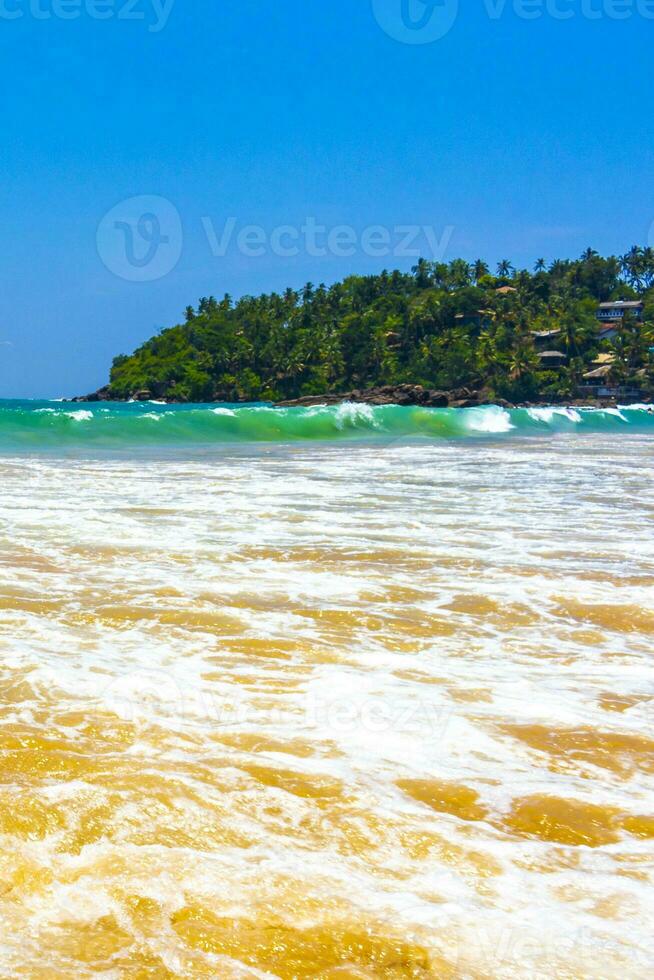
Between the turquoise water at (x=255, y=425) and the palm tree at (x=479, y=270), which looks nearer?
the turquoise water at (x=255, y=425)

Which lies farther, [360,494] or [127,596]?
[360,494]

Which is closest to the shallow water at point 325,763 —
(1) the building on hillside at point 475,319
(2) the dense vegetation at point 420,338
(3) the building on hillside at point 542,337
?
(2) the dense vegetation at point 420,338

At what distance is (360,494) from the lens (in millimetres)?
12812

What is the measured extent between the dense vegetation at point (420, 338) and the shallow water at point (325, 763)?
87408 mm

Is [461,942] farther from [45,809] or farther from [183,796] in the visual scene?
[45,809]

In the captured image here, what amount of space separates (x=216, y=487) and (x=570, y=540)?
7.18m

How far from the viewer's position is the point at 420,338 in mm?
100688

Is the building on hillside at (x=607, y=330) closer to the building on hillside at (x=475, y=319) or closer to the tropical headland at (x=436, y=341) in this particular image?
the tropical headland at (x=436, y=341)

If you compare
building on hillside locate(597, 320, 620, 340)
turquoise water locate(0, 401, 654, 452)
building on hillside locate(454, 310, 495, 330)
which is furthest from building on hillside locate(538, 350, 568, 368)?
turquoise water locate(0, 401, 654, 452)

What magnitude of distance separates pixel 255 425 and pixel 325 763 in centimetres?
4089

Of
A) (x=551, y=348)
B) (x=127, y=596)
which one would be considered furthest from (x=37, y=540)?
(x=551, y=348)

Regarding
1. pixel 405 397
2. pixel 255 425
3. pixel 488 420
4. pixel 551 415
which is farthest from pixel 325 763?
pixel 405 397

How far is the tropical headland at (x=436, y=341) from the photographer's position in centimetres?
9225

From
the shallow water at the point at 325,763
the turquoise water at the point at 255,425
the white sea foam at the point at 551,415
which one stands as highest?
the white sea foam at the point at 551,415
